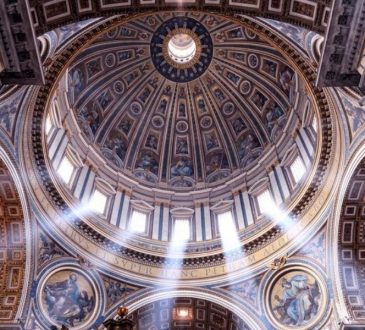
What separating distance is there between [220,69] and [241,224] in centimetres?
1183

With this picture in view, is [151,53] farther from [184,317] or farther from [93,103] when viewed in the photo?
[184,317]

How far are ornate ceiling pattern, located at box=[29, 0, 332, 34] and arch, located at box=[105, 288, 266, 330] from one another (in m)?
12.6

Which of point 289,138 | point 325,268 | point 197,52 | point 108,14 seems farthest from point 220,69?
point 108,14

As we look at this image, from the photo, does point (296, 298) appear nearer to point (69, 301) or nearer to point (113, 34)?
point (69, 301)

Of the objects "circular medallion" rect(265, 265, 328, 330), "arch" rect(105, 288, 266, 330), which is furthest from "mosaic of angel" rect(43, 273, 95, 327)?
"circular medallion" rect(265, 265, 328, 330)

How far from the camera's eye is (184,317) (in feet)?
73.5

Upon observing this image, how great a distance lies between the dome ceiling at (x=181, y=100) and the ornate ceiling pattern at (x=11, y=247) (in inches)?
344

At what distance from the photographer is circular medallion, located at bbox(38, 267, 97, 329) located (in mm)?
19422

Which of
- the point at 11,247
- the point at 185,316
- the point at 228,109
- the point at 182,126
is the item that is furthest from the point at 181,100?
the point at 11,247

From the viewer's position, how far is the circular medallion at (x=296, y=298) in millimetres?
19156

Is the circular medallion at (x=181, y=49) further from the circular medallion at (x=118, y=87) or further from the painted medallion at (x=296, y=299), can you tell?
the painted medallion at (x=296, y=299)

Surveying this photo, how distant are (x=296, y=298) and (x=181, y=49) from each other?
19.2 meters

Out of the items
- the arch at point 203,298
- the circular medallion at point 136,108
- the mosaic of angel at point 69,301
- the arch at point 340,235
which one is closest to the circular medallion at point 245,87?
the circular medallion at point 136,108

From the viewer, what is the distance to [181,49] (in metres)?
32.8
